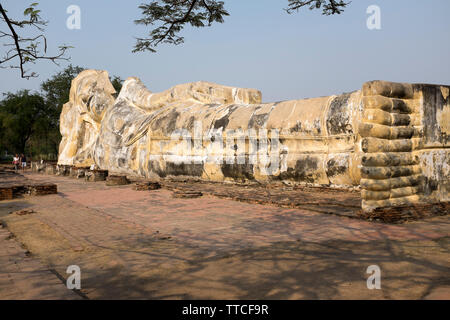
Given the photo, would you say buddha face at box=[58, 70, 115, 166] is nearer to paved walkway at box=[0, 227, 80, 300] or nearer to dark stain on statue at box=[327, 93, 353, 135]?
dark stain on statue at box=[327, 93, 353, 135]

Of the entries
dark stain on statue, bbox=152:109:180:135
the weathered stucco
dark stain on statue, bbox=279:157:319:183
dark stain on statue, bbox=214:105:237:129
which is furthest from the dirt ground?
dark stain on statue, bbox=152:109:180:135

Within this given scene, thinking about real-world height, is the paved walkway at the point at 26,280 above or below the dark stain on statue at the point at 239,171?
below

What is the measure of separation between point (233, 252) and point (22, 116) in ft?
83.5

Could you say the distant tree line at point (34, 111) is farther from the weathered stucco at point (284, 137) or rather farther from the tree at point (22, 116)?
the weathered stucco at point (284, 137)

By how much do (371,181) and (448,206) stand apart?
1.19 metres

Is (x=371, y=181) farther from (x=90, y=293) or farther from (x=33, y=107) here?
(x=33, y=107)

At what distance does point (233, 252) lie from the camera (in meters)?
3.64

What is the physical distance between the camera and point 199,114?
9727 mm

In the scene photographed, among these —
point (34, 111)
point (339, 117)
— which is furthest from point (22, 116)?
point (339, 117)

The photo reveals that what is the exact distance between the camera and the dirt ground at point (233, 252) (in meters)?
2.72

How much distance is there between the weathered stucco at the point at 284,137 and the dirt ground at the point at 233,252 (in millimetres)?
798

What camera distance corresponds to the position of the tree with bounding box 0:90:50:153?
25469mm

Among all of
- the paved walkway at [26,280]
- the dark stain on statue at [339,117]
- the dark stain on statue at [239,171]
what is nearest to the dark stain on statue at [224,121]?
the dark stain on statue at [239,171]

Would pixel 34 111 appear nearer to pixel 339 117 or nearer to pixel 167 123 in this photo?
pixel 167 123
